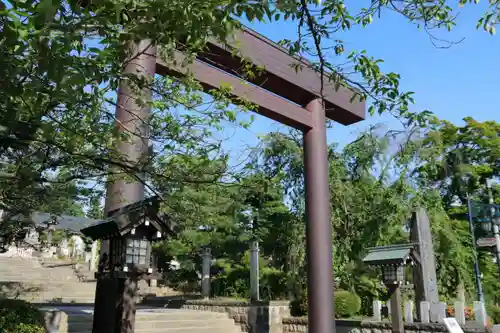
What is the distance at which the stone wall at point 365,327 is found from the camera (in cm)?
648

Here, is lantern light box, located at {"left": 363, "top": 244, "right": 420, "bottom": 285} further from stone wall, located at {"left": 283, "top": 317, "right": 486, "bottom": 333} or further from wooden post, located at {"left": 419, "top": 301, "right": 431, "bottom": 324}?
stone wall, located at {"left": 283, "top": 317, "right": 486, "bottom": 333}

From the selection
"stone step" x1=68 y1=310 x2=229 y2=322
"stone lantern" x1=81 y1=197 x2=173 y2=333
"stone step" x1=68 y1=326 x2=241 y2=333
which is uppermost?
"stone lantern" x1=81 y1=197 x2=173 y2=333

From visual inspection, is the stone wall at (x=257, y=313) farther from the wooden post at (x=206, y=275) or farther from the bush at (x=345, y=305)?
the wooden post at (x=206, y=275)

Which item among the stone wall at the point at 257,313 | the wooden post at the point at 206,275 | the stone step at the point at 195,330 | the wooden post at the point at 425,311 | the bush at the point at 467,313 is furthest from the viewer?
the wooden post at the point at 206,275

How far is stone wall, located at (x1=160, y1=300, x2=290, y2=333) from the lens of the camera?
841 cm

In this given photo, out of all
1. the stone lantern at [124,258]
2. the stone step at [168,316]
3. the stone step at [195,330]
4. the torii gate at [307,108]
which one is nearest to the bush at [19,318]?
the stone lantern at [124,258]

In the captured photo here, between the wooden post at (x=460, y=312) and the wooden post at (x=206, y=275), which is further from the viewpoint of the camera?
the wooden post at (x=206, y=275)

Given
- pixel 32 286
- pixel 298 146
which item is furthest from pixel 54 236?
pixel 298 146

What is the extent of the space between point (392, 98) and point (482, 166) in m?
16.7

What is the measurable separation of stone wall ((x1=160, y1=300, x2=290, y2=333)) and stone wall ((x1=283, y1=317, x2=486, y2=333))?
0.63ft

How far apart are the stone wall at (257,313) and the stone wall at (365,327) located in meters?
0.19

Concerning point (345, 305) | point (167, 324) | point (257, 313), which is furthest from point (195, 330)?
point (345, 305)

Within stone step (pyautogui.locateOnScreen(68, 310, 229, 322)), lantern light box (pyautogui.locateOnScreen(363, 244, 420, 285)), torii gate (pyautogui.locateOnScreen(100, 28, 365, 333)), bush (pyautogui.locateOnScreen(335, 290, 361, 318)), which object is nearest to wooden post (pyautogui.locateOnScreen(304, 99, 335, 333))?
torii gate (pyautogui.locateOnScreen(100, 28, 365, 333))

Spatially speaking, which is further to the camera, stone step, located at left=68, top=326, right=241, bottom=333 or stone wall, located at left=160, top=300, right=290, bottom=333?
stone wall, located at left=160, top=300, right=290, bottom=333
